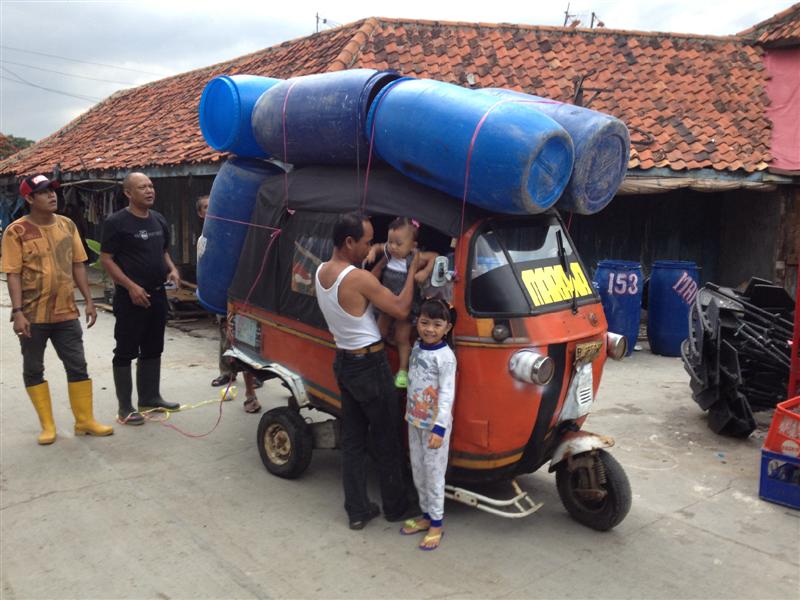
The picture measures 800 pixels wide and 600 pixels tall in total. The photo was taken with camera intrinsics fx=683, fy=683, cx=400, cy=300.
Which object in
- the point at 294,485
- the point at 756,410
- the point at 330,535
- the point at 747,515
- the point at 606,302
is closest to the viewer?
the point at 330,535

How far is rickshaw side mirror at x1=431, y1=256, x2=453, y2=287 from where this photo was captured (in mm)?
3549

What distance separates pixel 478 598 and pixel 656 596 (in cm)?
86

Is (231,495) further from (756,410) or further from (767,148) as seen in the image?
(767,148)

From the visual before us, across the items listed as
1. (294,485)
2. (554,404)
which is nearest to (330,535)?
(294,485)

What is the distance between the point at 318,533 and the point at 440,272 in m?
1.65

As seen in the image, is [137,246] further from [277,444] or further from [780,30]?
[780,30]

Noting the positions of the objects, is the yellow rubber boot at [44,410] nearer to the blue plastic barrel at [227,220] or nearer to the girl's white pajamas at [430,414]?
the blue plastic barrel at [227,220]

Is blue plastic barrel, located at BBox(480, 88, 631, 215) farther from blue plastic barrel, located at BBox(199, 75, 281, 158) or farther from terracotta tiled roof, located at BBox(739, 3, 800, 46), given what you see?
terracotta tiled roof, located at BBox(739, 3, 800, 46)

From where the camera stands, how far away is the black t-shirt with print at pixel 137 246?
17.9 ft

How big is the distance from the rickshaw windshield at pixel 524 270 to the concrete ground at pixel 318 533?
132 cm

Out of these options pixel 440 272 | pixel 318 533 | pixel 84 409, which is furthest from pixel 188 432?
pixel 440 272

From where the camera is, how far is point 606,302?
8.36 m

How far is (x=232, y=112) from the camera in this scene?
16.3 feet

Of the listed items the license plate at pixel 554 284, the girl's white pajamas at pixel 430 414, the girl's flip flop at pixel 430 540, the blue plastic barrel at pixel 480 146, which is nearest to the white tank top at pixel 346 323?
the girl's white pajamas at pixel 430 414
